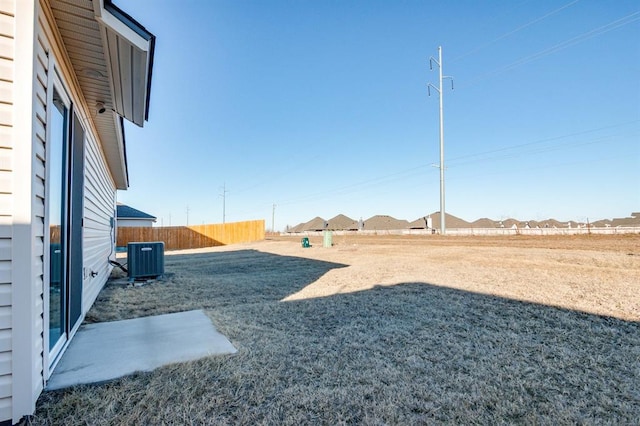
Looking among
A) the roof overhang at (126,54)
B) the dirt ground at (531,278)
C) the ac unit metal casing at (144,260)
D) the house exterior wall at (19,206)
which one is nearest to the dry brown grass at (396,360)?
the dirt ground at (531,278)

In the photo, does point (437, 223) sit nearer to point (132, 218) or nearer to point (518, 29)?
point (518, 29)

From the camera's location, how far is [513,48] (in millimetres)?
20094

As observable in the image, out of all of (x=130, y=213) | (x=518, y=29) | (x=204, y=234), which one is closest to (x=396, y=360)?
(x=518, y=29)

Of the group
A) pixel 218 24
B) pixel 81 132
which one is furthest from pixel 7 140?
pixel 218 24

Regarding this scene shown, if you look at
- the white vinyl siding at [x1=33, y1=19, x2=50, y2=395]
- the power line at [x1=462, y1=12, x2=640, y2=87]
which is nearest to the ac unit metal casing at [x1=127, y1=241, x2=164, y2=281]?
the white vinyl siding at [x1=33, y1=19, x2=50, y2=395]

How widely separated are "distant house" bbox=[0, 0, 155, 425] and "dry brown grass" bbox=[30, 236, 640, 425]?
47 centimetres

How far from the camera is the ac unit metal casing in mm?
7508

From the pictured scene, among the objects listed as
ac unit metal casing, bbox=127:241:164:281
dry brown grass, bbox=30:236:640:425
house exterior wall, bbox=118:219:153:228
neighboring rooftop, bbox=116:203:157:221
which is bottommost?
dry brown grass, bbox=30:236:640:425

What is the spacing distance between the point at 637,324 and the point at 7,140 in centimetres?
621

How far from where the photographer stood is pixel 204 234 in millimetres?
25953

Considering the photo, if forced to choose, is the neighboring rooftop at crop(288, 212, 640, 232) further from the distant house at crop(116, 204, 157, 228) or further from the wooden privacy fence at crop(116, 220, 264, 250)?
the distant house at crop(116, 204, 157, 228)

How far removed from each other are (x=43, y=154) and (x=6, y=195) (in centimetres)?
48

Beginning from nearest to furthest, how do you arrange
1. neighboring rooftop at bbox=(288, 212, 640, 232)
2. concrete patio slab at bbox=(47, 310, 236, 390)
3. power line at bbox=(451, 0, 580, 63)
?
concrete patio slab at bbox=(47, 310, 236, 390) < power line at bbox=(451, 0, 580, 63) < neighboring rooftop at bbox=(288, 212, 640, 232)

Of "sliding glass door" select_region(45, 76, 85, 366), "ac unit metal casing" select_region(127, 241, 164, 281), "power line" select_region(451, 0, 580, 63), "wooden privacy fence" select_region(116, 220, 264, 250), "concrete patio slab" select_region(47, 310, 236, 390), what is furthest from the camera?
"wooden privacy fence" select_region(116, 220, 264, 250)
